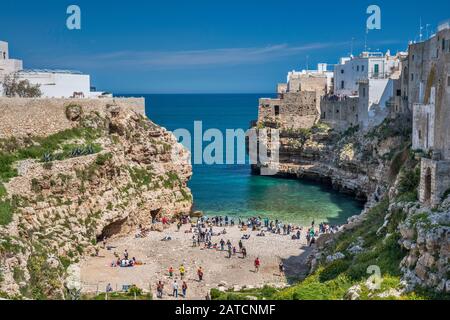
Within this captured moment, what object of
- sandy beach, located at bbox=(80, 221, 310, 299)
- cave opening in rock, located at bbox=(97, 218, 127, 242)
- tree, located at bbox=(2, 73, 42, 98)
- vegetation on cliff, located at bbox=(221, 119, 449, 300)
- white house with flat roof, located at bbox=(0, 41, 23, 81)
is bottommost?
sandy beach, located at bbox=(80, 221, 310, 299)

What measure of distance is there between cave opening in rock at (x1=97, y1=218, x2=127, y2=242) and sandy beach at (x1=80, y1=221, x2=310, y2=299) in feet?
1.65

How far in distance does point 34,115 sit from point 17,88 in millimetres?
5028

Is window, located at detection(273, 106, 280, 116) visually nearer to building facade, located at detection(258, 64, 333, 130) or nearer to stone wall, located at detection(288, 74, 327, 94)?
building facade, located at detection(258, 64, 333, 130)

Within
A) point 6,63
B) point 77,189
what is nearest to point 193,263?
point 77,189

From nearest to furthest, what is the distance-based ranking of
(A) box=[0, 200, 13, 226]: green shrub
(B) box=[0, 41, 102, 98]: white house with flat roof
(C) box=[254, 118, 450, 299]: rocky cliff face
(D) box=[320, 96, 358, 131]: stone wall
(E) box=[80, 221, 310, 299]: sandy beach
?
(C) box=[254, 118, 450, 299]: rocky cliff face, (A) box=[0, 200, 13, 226]: green shrub, (E) box=[80, 221, 310, 299]: sandy beach, (B) box=[0, 41, 102, 98]: white house with flat roof, (D) box=[320, 96, 358, 131]: stone wall

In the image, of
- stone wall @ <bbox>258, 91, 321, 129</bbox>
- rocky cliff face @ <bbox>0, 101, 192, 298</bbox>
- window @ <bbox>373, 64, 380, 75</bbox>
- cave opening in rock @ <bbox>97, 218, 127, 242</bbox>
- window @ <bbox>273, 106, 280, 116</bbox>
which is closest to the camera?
rocky cliff face @ <bbox>0, 101, 192, 298</bbox>

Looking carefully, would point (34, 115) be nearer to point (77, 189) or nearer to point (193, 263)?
point (77, 189)

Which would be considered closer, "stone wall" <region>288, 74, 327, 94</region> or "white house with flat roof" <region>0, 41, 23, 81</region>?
"white house with flat roof" <region>0, 41, 23, 81</region>

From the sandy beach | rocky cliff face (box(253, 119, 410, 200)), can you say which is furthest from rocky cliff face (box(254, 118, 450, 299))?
the sandy beach

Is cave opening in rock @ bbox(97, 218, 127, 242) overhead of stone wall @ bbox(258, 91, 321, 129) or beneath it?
beneath

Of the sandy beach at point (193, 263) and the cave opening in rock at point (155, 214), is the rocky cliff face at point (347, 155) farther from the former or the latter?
the cave opening in rock at point (155, 214)

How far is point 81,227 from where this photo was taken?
27.3m

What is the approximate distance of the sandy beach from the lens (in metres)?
23.5
